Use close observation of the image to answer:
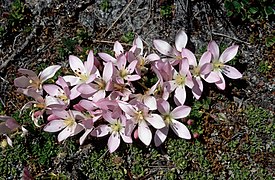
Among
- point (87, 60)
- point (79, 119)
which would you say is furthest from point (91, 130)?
point (87, 60)

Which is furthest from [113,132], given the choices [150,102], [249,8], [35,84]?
[249,8]

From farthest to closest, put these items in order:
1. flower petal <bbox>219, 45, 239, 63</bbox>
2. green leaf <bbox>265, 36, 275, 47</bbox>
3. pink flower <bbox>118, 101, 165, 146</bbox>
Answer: green leaf <bbox>265, 36, 275, 47</bbox>
flower petal <bbox>219, 45, 239, 63</bbox>
pink flower <bbox>118, 101, 165, 146</bbox>

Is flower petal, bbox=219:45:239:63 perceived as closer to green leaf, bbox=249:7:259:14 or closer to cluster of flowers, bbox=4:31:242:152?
cluster of flowers, bbox=4:31:242:152

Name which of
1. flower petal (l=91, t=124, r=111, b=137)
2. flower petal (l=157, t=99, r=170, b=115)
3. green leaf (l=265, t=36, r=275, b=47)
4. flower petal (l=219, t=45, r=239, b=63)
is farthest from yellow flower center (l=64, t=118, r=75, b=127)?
green leaf (l=265, t=36, r=275, b=47)

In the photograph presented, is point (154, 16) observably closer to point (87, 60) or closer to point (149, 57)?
point (149, 57)

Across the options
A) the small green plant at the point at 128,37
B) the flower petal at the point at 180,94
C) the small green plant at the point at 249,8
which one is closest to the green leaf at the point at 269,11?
the small green plant at the point at 249,8

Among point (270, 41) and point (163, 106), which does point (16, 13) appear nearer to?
point (163, 106)

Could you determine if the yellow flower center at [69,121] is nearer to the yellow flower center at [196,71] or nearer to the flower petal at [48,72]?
the flower petal at [48,72]
